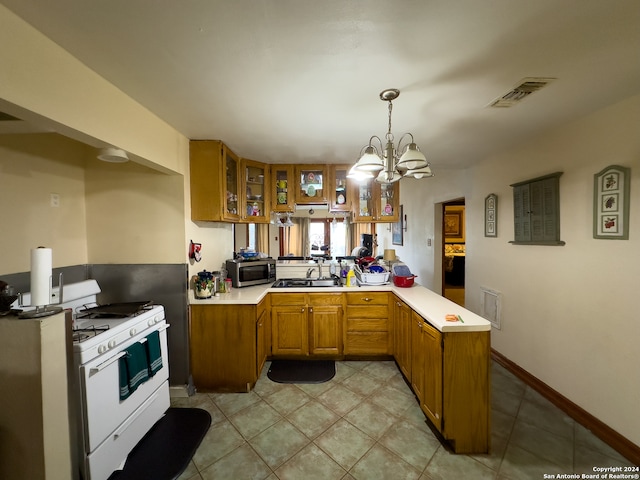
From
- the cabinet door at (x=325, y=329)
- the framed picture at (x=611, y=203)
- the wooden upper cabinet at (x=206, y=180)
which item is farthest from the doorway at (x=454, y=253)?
the wooden upper cabinet at (x=206, y=180)

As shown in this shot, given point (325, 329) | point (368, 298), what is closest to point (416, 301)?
point (368, 298)

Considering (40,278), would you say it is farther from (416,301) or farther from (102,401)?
(416,301)

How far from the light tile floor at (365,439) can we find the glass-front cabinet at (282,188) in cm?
194

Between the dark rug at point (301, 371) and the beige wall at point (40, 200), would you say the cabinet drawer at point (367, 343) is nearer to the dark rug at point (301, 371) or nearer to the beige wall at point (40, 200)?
the dark rug at point (301, 371)

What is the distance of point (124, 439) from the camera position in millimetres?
1546

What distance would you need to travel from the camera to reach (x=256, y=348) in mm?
2340

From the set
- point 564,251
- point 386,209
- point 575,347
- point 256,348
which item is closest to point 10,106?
point 256,348

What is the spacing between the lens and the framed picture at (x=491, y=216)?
2799 mm

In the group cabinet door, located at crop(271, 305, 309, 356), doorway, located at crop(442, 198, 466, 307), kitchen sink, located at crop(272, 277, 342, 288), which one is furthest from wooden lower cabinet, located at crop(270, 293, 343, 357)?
doorway, located at crop(442, 198, 466, 307)

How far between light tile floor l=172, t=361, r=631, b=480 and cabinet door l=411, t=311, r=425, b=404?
0.20 m

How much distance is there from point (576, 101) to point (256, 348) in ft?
10.2

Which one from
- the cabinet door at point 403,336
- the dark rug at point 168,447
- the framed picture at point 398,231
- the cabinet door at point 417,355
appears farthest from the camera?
the framed picture at point 398,231

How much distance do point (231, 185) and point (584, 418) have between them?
11.8 feet

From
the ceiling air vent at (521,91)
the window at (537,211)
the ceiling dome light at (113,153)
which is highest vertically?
the ceiling air vent at (521,91)
